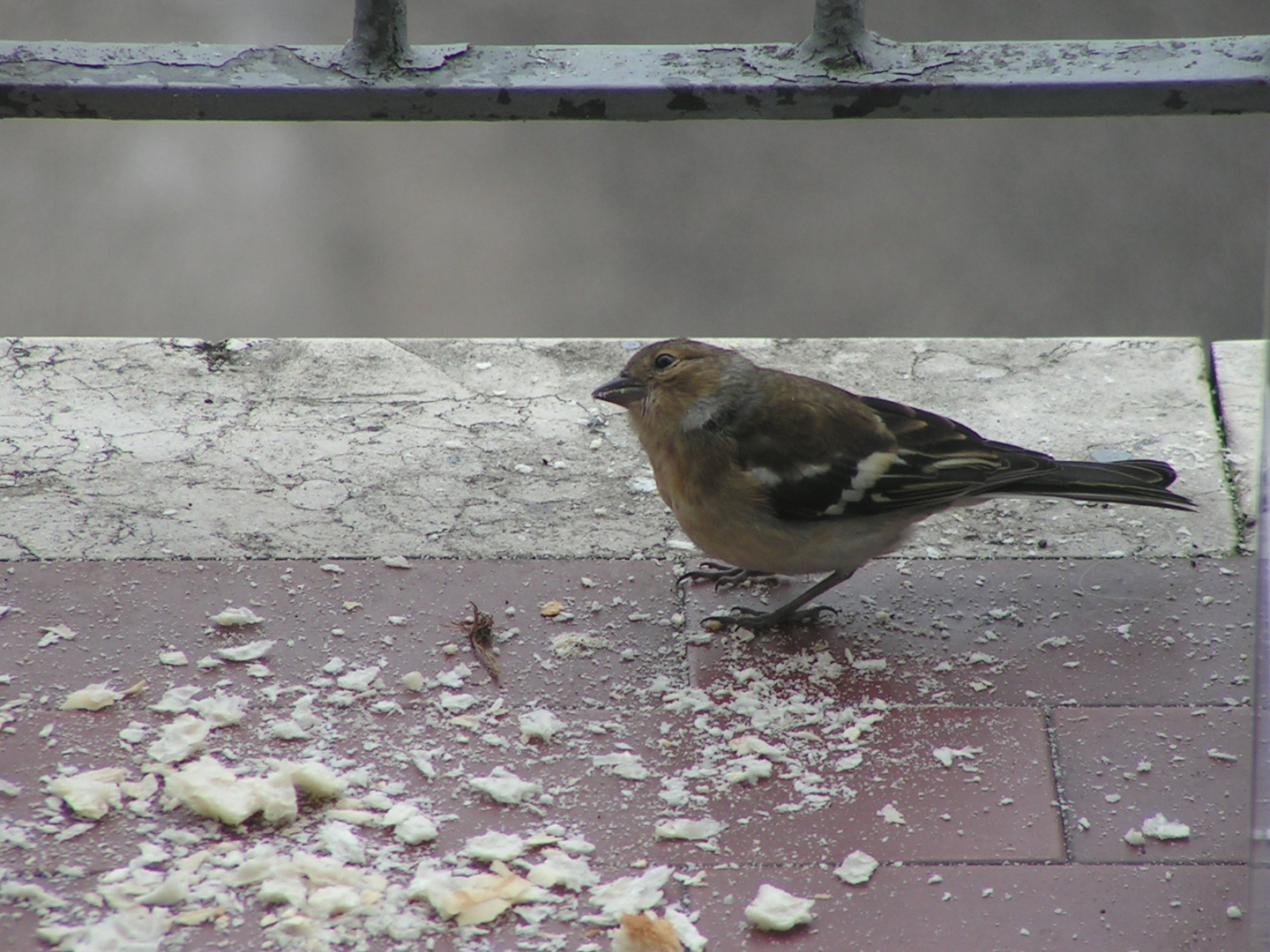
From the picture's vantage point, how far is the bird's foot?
3.41m

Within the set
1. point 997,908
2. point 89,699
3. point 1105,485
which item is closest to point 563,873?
point 997,908

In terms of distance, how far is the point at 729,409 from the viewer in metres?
3.50

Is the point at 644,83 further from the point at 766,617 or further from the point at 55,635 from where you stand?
the point at 55,635

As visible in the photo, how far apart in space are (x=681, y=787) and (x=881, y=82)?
1.33 meters

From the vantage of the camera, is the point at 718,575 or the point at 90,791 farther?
the point at 718,575

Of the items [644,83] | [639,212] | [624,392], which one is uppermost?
[644,83]

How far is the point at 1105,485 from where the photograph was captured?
11.3 feet

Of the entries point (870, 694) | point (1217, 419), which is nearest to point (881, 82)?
point (870, 694)

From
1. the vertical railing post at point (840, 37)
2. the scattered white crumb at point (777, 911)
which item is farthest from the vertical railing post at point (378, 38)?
the scattered white crumb at point (777, 911)

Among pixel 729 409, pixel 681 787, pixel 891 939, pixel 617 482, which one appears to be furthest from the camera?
pixel 617 482

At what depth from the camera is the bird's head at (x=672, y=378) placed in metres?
3.53

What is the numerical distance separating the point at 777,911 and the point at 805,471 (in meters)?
1.17

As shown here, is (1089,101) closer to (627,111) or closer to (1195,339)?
(627,111)

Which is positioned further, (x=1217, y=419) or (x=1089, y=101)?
(x=1217, y=419)
